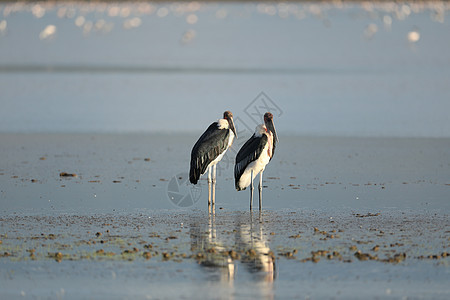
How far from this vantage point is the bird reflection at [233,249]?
864cm

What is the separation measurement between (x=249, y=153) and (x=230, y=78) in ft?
69.8

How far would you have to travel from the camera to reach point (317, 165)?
53.8 ft

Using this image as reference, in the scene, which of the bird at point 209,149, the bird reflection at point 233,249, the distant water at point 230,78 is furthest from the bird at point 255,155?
the distant water at point 230,78

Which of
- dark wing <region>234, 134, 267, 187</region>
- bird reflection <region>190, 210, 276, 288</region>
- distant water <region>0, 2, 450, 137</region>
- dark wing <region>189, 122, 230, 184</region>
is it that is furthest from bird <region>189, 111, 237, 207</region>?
distant water <region>0, 2, 450, 137</region>

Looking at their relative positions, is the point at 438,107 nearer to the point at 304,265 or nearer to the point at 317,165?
the point at 317,165

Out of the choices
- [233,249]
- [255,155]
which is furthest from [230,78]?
[233,249]

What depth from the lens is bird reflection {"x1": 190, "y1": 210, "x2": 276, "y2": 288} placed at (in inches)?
340

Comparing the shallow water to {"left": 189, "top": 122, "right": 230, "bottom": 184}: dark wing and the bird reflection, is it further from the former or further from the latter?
{"left": 189, "top": 122, "right": 230, "bottom": 184}: dark wing

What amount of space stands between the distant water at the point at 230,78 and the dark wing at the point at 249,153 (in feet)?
27.5

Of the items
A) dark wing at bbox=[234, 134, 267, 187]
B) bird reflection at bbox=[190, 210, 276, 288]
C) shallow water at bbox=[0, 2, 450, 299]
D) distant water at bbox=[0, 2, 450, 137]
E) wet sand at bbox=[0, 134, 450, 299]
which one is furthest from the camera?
distant water at bbox=[0, 2, 450, 137]

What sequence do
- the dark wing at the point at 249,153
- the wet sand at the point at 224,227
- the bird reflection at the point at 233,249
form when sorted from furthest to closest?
the dark wing at the point at 249,153
the bird reflection at the point at 233,249
the wet sand at the point at 224,227

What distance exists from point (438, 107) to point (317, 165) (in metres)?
9.77

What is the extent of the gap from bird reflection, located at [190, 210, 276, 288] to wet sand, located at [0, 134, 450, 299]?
0.02 meters

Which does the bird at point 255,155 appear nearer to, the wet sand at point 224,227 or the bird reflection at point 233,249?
the wet sand at point 224,227
